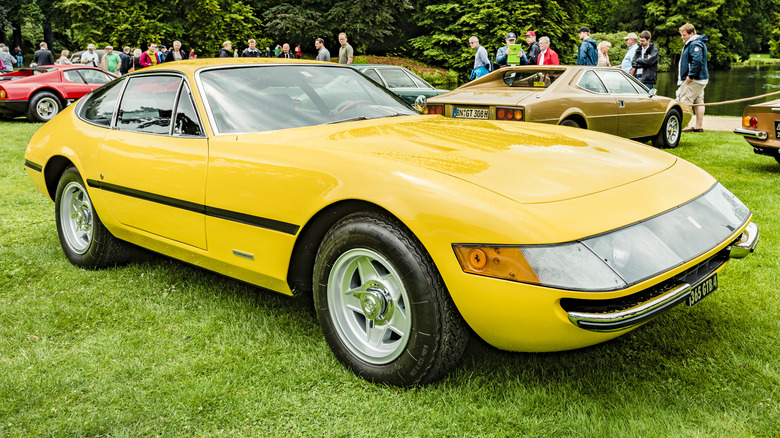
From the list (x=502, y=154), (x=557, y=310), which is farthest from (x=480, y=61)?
(x=557, y=310)

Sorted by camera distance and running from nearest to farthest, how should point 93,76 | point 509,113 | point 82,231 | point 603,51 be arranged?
point 82,231 → point 509,113 → point 603,51 → point 93,76

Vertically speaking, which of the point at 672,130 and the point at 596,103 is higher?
the point at 596,103

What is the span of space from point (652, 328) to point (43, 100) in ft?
46.8

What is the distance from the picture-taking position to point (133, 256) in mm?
4207

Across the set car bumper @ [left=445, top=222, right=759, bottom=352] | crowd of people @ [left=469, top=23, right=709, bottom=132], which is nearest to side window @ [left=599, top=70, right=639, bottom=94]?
crowd of people @ [left=469, top=23, right=709, bottom=132]

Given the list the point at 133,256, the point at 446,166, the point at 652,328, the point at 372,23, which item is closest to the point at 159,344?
the point at 133,256

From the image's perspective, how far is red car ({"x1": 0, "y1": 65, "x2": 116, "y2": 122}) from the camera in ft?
43.6

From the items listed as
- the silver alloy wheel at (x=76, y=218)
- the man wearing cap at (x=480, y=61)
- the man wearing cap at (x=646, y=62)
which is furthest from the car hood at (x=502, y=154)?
the man wearing cap at (x=480, y=61)

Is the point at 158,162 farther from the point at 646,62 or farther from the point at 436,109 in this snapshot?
the point at 646,62

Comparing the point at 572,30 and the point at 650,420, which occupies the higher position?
the point at 572,30

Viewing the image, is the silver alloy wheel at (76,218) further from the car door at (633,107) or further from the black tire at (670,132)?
the black tire at (670,132)

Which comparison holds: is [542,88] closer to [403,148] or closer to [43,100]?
[403,148]

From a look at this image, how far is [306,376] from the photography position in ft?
8.73

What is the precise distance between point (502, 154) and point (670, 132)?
7.89 metres
